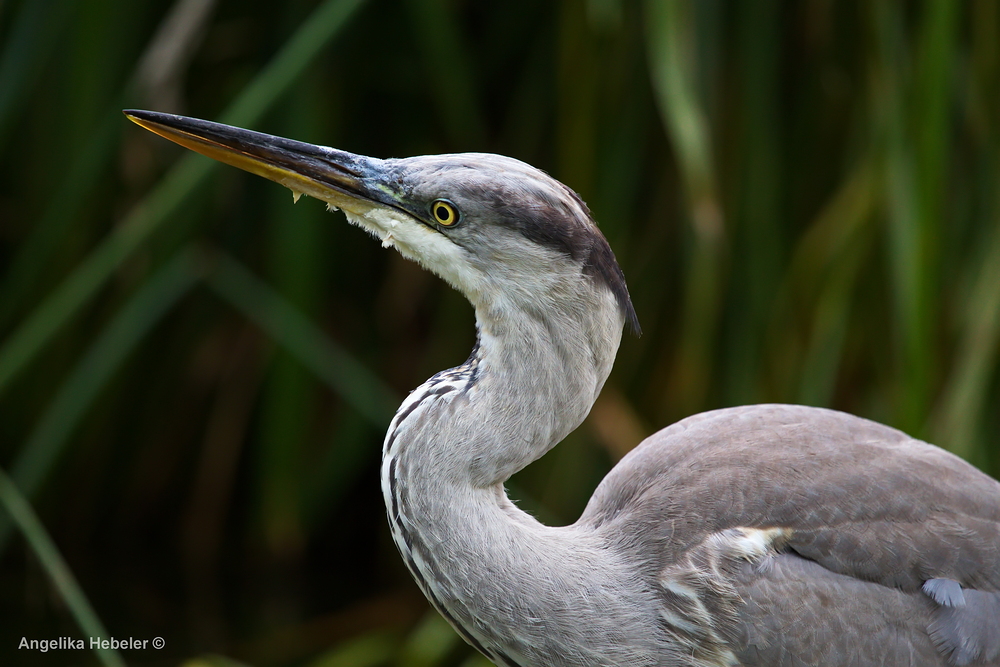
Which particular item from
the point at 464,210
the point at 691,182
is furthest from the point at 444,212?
the point at 691,182

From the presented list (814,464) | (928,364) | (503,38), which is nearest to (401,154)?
(503,38)

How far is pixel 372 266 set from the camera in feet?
11.9

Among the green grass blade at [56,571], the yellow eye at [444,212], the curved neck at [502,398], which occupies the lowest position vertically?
the green grass blade at [56,571]

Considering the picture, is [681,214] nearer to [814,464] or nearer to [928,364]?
[928,364]

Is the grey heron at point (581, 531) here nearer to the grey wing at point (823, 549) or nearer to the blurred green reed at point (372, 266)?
the grey wing at point (823, 549)

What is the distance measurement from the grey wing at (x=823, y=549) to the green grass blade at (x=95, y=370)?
148 centimetres

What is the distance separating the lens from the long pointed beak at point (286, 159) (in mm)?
1513

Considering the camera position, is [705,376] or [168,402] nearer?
[705,376]

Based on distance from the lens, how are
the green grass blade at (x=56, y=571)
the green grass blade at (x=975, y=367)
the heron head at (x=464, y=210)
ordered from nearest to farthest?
the heron head at (x=464, y=210) → the green grass blade at (x=56, y=571) → the green grass blade at (x=975, y=367)

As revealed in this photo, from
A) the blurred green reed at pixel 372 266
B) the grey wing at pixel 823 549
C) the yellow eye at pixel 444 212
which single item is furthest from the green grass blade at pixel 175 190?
the grey wing at pixel 823 549

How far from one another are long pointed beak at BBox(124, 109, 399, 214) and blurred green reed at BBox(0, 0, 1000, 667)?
2.38ft

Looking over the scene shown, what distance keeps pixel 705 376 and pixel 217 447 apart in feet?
5.59

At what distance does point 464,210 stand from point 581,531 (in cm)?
58

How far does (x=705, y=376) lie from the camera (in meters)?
2.98
